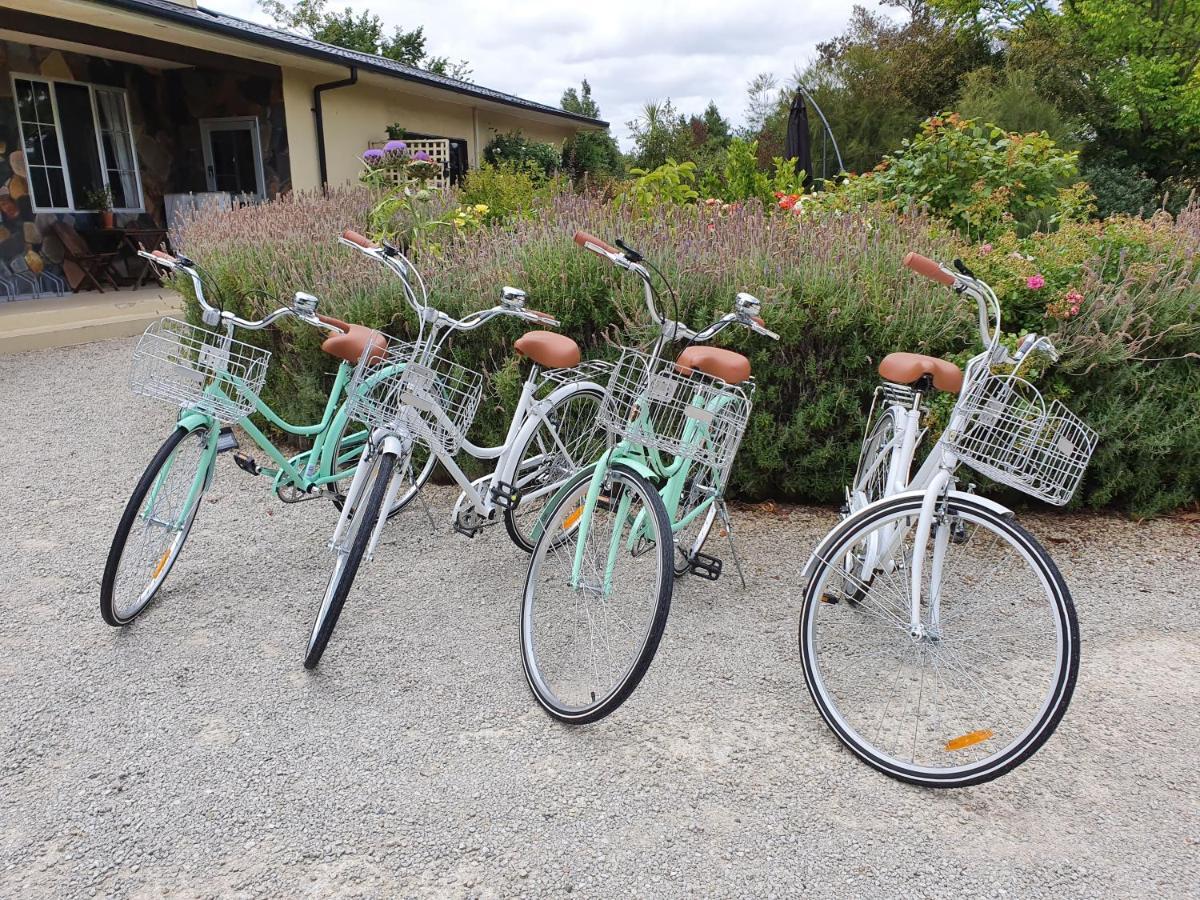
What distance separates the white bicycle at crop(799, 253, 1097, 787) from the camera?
6.82 feet

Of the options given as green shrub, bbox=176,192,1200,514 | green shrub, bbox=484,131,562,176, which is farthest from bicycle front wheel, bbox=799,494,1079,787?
green shrub, bbox=484,131,562,176

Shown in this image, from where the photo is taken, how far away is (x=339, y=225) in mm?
5812

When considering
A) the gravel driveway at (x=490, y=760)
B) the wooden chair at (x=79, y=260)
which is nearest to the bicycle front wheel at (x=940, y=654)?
the gravel driveway at (x=490, y=760)

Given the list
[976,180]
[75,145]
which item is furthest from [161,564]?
[75,145]

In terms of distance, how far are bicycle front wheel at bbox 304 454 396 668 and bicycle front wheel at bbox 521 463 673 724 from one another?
510mm

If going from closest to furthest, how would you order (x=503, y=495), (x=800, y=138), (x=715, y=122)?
(x=503, y=495) < (x=800, y=138) < (x=715, y=122)

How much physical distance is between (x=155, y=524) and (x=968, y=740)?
2712mm

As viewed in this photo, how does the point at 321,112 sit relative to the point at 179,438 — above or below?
above

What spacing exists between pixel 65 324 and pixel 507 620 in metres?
7.15

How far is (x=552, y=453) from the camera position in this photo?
3393 mm

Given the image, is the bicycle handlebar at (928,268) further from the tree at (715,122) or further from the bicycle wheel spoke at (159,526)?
the tree at (715,122)

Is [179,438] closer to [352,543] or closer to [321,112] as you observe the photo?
[352,543]

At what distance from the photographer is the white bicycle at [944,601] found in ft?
6.82

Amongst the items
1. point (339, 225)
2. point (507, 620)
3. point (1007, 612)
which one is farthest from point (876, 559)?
point (339, 225)
